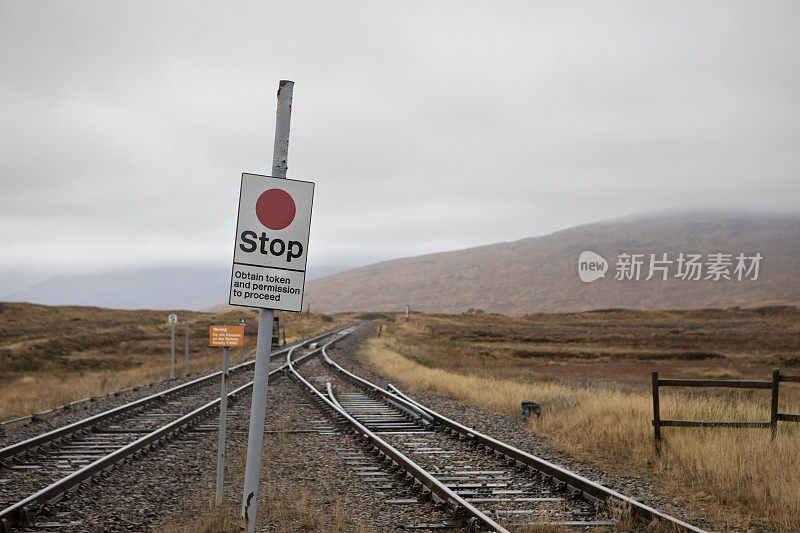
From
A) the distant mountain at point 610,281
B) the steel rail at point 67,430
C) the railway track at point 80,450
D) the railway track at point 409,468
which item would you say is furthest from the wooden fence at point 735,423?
the distant mountain at point 610,281

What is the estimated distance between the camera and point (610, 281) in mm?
153875

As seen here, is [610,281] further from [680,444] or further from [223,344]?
[223,344]

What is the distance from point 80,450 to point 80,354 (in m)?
33.8

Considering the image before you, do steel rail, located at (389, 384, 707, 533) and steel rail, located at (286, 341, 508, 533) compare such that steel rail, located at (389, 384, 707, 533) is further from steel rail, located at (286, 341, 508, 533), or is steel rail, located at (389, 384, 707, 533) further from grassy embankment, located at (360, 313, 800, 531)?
steel rail, located at (286, 341, 508, 533)

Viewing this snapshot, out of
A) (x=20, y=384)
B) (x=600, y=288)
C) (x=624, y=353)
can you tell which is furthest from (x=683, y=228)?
(x=20, y=384)

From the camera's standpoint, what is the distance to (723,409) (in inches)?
471

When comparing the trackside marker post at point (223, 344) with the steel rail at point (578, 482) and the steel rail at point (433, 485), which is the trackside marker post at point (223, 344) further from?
the steel rail at point (578, 482)

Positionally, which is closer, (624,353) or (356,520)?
(356,520)

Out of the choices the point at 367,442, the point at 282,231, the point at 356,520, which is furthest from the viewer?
the point at 367,442

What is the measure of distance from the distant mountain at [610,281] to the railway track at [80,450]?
12190cm

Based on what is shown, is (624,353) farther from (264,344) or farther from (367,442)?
(264,344)

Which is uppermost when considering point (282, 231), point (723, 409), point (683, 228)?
point (683, 228)

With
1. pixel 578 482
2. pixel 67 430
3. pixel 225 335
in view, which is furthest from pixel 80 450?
pixel 578 482

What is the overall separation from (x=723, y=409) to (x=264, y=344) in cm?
1096
